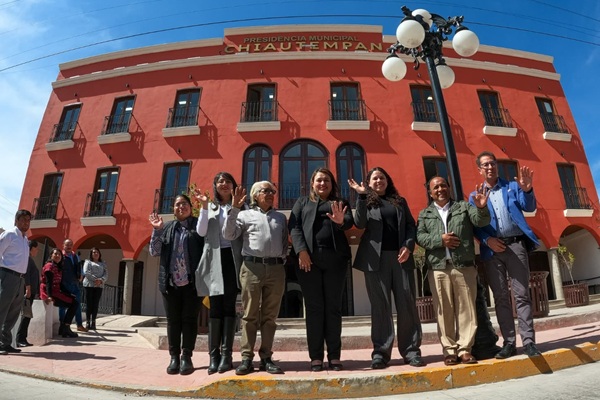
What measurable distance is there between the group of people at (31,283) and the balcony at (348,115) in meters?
9.25

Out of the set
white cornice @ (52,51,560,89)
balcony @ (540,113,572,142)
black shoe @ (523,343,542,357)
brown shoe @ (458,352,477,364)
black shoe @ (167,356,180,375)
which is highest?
white cornice @ (52,51,560,89)

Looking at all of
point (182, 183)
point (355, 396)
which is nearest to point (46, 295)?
point (355, 396)

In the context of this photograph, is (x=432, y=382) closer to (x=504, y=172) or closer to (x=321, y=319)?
(x=321, y=319)

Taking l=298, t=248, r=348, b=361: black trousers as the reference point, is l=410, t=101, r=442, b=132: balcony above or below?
above

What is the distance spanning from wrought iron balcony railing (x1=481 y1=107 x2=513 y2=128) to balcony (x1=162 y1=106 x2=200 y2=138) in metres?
11.7

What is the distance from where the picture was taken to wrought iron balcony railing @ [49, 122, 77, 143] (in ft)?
49.4

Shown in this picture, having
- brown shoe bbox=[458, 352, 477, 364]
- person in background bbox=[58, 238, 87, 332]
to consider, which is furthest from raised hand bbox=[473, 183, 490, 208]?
person in background bbox=[58, 238, 87, 332]

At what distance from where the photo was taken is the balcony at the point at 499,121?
14.4m

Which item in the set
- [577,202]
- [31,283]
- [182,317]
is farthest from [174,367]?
[577,202]

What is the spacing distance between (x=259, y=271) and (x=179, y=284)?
0.91m

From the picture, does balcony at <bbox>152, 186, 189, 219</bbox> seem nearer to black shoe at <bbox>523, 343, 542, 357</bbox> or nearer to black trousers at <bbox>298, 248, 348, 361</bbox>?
black trousers at <bbox>298, 248, 348, 361</bbox>

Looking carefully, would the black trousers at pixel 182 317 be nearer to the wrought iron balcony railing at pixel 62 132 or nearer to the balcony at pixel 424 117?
the balcony at pixel 424 117

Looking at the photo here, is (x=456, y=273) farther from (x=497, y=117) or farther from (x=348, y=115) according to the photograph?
(x=497, y=117)

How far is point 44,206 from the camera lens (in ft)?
47.0
